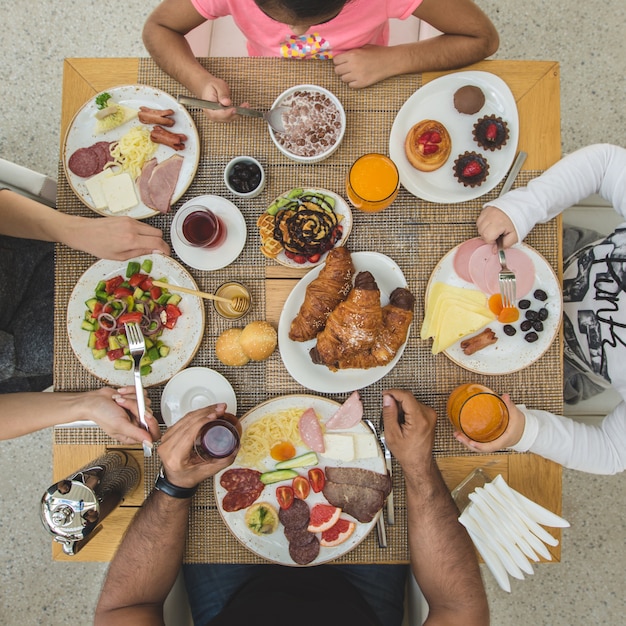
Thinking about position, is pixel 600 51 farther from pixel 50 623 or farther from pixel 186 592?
pixel 50 623

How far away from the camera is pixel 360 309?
4.15 ft

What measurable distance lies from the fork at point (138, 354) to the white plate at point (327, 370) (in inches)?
15.5

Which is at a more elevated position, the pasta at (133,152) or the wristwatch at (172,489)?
the pasta at (133,152)

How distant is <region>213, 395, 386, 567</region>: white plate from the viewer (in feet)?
4.45

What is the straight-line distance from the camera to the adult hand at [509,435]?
1.30 meters

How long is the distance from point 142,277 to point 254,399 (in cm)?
49


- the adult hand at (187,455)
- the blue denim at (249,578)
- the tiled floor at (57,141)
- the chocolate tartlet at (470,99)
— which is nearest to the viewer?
the adult hand at (187,455)

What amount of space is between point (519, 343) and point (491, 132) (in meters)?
0.62

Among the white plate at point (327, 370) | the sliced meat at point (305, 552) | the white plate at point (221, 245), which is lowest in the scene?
the sliced meat at point (305, 552)

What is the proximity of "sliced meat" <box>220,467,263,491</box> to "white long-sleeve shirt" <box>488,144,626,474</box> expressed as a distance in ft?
2.51

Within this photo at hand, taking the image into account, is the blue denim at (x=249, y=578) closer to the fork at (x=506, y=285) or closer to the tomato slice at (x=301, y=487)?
the tomato slice at (x=301, y=487)

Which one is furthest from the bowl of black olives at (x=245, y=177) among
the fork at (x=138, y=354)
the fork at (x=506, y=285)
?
the fork at (x=506, y=285)

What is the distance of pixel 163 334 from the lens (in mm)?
1392

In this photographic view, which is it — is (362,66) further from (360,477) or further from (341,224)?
(360,477)
